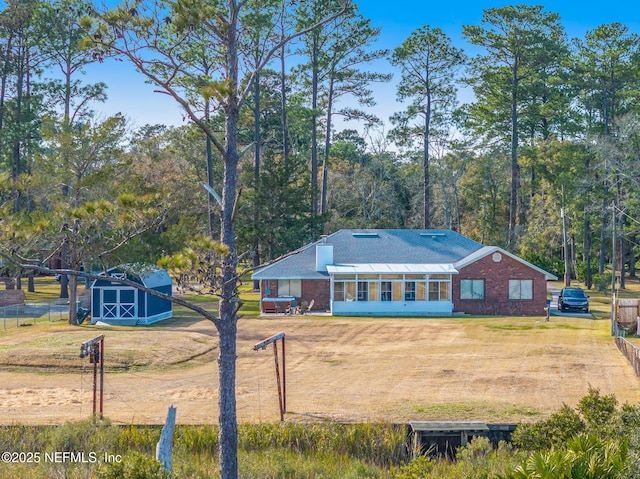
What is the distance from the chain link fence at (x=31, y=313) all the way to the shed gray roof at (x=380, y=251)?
33.2 feet

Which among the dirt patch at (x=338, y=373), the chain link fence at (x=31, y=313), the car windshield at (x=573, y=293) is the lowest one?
the dirt patch at (x=338, y=373)

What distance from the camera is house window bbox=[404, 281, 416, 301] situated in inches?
1437

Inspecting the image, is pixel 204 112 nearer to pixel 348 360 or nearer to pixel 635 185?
pixel 348 360

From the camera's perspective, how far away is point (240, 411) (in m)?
15.7

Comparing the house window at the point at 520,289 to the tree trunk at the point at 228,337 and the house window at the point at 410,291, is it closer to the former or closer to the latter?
the house window at the point at 410,291

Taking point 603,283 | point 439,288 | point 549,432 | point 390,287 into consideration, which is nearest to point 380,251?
point 390,287

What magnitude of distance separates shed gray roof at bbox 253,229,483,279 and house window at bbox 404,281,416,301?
1.63 meters

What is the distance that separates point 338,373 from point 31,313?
2178cm

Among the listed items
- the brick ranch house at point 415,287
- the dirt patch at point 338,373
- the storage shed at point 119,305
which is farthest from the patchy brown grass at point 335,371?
the brick ranch house at point 415,287

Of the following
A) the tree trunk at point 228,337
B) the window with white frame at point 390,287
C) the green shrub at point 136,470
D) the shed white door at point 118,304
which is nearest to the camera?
the green shrub at point 136,470

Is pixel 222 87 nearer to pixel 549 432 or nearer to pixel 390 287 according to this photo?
pixel 549 432

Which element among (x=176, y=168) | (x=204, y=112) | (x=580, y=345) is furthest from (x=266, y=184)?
(x=204, y=112)

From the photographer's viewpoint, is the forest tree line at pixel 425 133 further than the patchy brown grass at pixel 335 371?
Yes

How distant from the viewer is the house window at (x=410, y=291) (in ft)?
120
